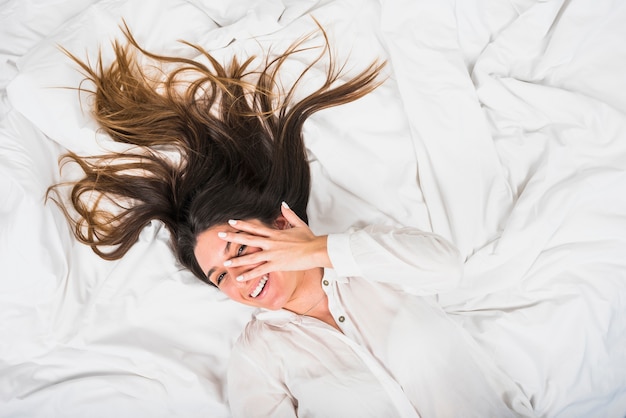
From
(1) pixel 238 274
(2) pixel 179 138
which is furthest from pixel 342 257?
(2) pixel 179 138

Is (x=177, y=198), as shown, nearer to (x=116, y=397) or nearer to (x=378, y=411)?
(x=116, y=397)

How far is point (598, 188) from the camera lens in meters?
1.79

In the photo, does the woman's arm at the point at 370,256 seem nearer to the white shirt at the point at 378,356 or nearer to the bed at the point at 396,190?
the white shirt at the point at 378,356

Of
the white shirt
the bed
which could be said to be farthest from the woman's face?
the bed

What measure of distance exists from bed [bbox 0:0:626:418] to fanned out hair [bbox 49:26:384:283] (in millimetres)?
63

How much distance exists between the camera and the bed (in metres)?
1.79

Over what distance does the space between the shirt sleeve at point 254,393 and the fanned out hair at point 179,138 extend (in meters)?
0.33

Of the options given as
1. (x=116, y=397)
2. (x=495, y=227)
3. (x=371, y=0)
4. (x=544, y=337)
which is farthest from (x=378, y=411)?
(x=371, y=0)

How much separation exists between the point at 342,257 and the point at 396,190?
491mm

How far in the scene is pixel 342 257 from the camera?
1564mm

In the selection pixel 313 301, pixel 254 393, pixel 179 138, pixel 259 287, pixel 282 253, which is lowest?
pixel 254 393

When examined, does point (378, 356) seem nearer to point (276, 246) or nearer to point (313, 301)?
point (313, 301)

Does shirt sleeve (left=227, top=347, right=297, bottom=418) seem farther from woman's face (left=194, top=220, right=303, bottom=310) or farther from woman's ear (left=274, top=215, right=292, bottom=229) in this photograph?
woman's ear (left=274, top=215, right=292, bottom=229)

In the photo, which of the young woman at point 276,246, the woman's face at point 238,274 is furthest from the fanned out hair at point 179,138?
the woman's face at point 238,274
